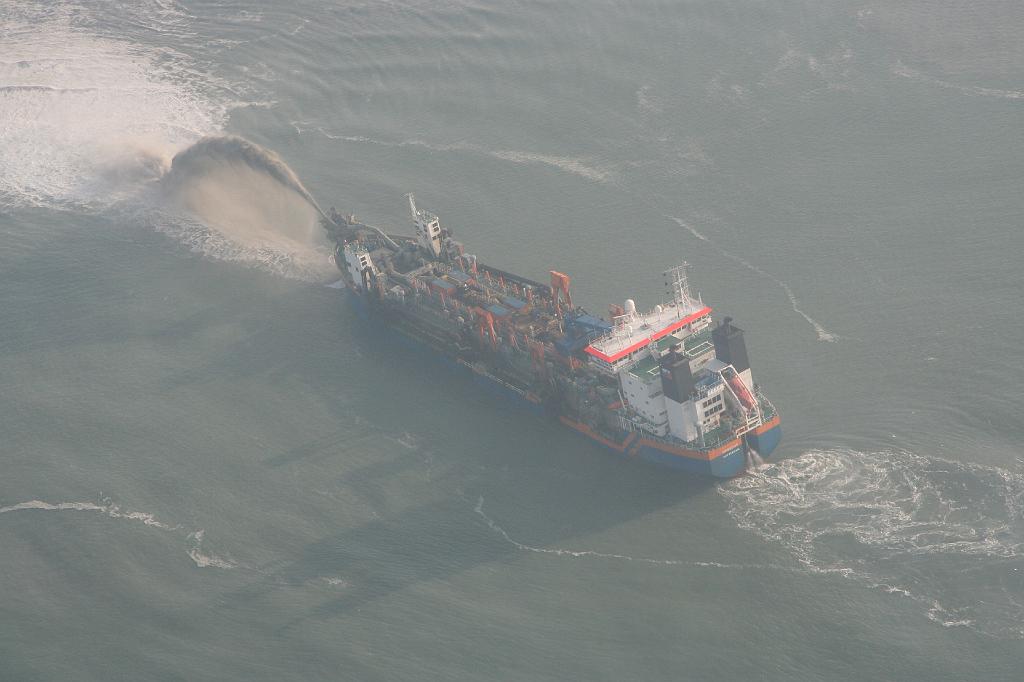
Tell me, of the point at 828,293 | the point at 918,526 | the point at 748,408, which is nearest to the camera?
the point at 918,526

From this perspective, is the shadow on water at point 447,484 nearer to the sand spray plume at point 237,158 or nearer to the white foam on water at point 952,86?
the sand spray plume at point 237,158

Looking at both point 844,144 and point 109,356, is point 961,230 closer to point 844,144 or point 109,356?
point 844,144

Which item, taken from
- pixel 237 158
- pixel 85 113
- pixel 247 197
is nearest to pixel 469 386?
pixel 247 197

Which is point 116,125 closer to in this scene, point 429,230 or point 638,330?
point 429,230

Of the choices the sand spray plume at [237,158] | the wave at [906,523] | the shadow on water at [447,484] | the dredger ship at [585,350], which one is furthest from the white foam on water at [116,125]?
the wave at [906,523]

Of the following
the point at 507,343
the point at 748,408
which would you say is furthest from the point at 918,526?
the point at 507,343

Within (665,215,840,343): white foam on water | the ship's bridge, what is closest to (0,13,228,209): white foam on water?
(665,215,840,343): white foam on water

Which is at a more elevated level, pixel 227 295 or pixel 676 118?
pixel 676 118

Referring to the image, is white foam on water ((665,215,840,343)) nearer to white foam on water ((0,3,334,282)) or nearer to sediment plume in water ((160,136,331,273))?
white foam on water ((0,3,334,282))
